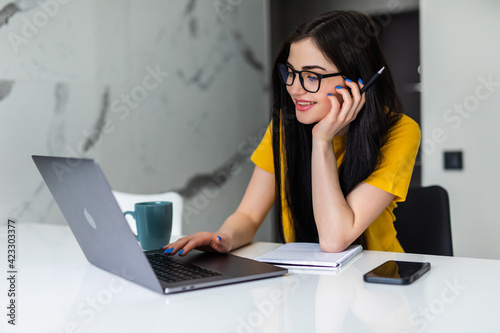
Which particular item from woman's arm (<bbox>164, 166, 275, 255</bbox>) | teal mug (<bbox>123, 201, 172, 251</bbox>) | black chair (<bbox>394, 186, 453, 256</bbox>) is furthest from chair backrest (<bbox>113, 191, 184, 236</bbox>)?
black chair (<bbox>394, 186, 453, 256</bbox>)

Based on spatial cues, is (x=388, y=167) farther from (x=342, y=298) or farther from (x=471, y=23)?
(x=471, y=23)

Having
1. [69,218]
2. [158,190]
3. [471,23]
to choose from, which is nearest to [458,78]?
[471,23]

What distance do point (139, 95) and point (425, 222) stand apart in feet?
4.65

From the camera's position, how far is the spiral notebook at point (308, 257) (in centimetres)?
93

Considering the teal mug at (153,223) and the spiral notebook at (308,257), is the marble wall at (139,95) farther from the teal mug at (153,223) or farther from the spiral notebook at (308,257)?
the spiral notebook at (308,257)

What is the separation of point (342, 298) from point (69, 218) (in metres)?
0.58

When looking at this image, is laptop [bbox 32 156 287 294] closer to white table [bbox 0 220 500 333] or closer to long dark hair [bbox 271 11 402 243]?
white table [bbox 0 220 500 333]

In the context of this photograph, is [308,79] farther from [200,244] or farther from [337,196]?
[200,244]

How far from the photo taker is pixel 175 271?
89 centimetres

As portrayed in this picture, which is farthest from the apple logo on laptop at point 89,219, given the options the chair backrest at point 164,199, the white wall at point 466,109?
the white wall at point 466,109

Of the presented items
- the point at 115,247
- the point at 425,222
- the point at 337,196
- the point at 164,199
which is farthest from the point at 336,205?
the point at 164,199

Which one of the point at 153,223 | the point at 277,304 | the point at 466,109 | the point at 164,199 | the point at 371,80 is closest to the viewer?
the point at 277,304

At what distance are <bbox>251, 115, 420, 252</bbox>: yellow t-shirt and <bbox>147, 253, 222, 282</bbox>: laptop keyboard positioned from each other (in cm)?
54

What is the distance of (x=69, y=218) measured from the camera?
980 millimetres
